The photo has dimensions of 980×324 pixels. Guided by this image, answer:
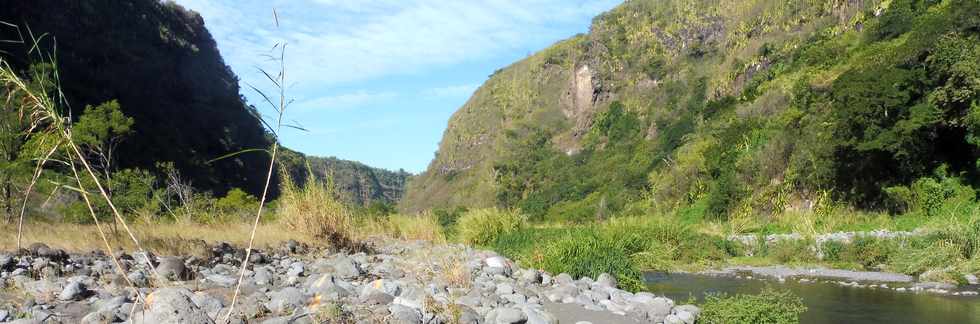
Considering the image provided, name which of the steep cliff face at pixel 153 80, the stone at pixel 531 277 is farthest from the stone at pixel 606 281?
the steep cliff face at pixel 153 80

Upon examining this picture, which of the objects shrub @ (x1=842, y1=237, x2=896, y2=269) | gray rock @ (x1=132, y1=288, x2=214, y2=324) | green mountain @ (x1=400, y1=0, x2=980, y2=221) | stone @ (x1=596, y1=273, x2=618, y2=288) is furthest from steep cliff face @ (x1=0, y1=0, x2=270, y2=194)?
gray rock @ (x1=132, y1=288, x2=214, y2=324)

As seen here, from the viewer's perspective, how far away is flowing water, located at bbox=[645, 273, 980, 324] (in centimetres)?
915

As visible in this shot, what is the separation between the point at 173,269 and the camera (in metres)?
7.77

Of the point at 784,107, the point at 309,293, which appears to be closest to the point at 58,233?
the point at 309,293

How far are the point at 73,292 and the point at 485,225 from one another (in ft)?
47.9

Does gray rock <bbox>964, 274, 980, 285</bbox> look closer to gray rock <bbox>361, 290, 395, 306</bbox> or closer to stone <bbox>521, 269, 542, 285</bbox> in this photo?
Answer: stone <bbox>521, 269, 542, 285</bbox>

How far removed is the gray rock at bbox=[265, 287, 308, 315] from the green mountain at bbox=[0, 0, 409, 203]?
3125 centimetres

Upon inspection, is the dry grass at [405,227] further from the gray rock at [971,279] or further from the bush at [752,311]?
the gray rock at [971,279]

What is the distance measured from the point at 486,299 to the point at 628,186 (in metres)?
41.8

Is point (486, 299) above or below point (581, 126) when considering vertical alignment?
below

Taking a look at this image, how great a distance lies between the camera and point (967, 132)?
20719 mm

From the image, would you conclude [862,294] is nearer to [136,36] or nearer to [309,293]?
[309,293]

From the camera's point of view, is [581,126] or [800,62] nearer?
[800,62]

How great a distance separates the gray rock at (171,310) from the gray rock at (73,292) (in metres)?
1.47
